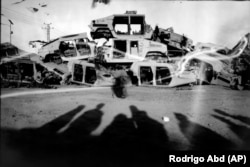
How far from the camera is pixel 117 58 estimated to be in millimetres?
5215

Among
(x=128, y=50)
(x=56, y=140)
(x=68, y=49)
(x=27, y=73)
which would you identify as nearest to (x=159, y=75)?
(x=128, y=50)

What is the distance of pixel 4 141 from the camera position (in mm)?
4355

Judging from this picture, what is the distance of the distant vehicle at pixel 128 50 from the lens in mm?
5184

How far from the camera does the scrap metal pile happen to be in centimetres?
511

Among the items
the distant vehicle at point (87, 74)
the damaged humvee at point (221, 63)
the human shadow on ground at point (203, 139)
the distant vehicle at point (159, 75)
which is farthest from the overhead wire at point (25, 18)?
the human shadow on ground at point (203, 139)

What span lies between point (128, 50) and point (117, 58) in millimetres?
349

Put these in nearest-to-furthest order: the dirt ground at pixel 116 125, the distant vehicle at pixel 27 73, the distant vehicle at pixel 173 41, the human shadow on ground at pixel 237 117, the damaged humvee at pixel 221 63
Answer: the dirt ground at pixel 116 125
the human shadow on ground at pixel 237 117
the distant vehicle at pixel 27 73
the distant vehicle at pixel 173 41
the damaged humvee at pixel 221 63

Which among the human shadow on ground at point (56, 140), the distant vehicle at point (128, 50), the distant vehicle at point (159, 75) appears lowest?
the human shadow on ground at point (56, 140)

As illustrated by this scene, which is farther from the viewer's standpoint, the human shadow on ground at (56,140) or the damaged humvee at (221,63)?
the damaged humvee at (221,63)

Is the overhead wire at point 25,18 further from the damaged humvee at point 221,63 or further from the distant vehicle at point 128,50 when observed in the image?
the damaged humvee at point 221,63

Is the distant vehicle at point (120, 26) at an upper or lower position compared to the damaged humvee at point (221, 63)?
upper

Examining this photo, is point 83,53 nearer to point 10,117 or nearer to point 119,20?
point 119,20

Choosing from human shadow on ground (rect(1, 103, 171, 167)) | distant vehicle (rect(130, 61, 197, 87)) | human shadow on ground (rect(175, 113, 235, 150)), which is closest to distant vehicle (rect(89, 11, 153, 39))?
distant vehicle (rect(130, 61, 197, 87))

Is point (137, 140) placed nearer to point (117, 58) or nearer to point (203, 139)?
point (203, 139)
